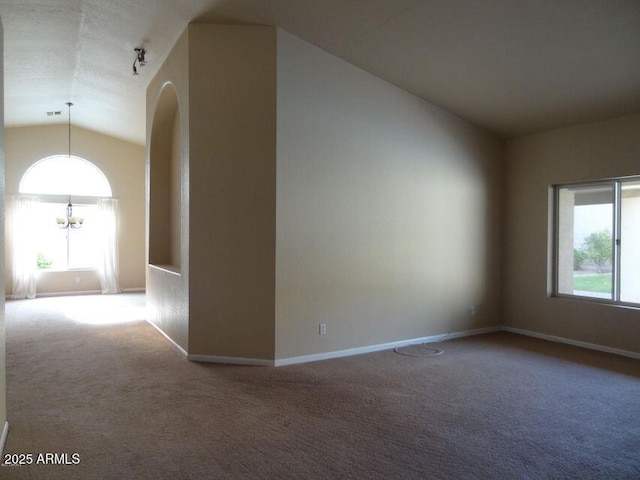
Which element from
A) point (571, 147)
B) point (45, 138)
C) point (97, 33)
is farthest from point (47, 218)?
point (571, 147)

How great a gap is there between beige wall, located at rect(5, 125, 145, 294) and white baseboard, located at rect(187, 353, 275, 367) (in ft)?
20.8

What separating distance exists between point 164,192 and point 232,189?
2508 millimetres

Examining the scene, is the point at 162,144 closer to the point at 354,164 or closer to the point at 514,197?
the point at 354,164

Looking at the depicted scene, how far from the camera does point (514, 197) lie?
6086 mm

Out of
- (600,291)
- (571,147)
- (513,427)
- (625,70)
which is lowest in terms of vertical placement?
(513,427)

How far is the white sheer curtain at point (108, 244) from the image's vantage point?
959 centimetres

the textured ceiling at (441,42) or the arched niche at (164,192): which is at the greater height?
the textured ceiling at (441,42)

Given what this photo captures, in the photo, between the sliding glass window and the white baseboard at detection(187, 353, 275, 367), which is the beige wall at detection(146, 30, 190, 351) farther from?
the sliding glass window

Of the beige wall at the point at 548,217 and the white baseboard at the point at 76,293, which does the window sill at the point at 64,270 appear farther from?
the beige wall at the point at 548,217

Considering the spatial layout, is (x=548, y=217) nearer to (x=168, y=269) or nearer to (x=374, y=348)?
(x=374, y=348)

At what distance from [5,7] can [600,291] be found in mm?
7363

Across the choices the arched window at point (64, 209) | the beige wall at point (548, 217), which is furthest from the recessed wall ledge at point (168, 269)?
the beige wall at point (548, 217)

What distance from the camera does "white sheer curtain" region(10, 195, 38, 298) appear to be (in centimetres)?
866

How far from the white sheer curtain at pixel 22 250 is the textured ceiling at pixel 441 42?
3700mm
